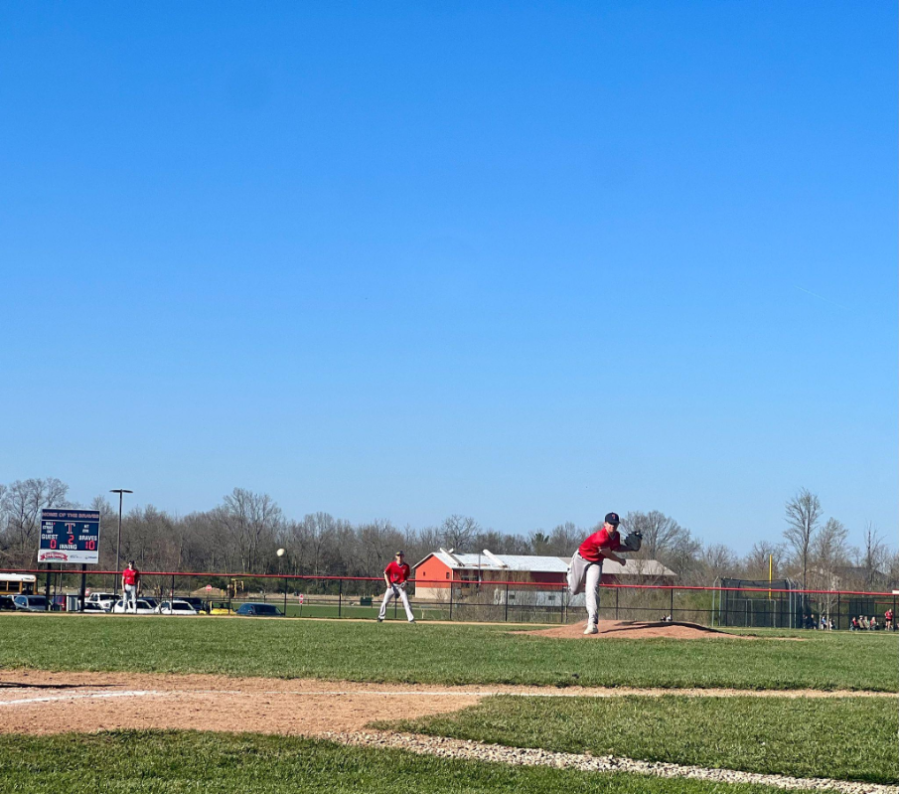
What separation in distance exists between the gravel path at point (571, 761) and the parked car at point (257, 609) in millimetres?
35945

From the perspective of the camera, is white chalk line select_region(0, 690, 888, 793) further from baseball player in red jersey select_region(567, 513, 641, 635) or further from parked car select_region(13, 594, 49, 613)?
parked car select_region(13, 594, 49, 613)

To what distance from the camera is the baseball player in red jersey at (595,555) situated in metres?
17.7

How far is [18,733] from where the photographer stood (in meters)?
7.58

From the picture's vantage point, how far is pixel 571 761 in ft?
23.4

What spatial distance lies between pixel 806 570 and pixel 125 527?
70.6 meters

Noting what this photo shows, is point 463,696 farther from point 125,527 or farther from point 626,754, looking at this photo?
point 125,527

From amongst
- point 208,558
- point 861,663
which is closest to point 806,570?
point 208,558

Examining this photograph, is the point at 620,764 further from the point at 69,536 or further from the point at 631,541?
the point at 69,536

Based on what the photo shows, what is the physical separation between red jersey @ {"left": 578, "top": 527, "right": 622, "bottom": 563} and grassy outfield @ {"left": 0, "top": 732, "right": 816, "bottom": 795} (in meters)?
10.8

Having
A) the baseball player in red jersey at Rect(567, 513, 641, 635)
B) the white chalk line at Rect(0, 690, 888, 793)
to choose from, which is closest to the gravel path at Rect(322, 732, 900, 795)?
the white chalk line at Rect(0, 690, 888, 793)

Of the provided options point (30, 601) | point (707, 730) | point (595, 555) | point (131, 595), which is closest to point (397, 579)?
point (595, 555)

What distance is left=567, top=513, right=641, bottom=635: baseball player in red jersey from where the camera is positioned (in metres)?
17.7

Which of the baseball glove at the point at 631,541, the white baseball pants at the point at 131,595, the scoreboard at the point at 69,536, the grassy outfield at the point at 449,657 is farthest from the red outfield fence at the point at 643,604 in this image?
the baseball glove at the point at 631,541

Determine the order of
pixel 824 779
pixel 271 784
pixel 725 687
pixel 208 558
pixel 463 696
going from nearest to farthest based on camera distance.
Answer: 1. pixel 271 784
2. pixel 824 779
3. pixel 463 696
4. pixel 725 687
5. pixel 208 558
